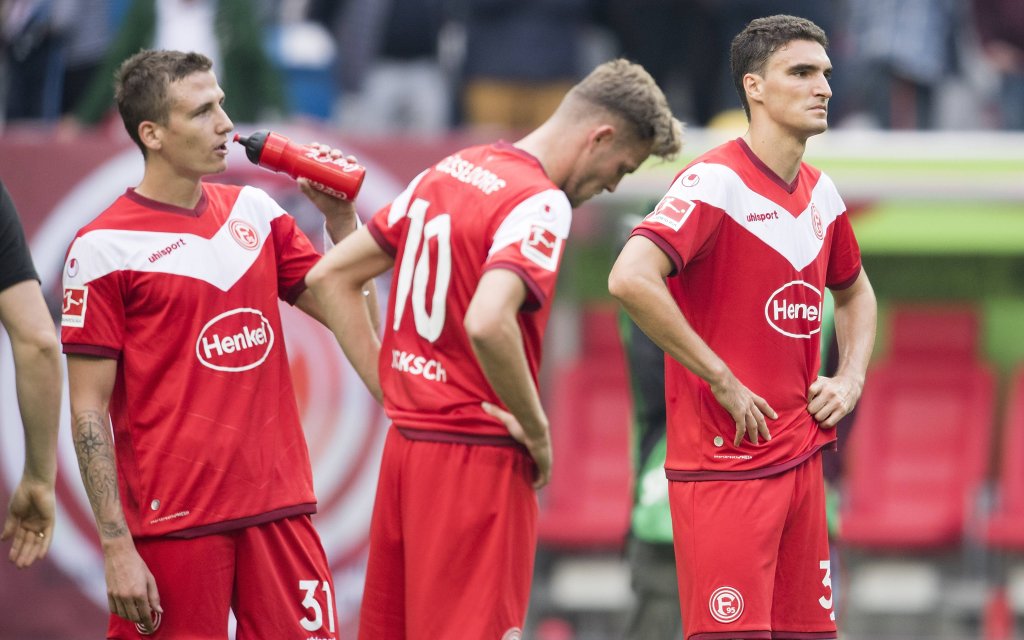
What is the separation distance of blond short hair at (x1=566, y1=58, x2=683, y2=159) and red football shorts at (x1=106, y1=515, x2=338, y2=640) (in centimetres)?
156

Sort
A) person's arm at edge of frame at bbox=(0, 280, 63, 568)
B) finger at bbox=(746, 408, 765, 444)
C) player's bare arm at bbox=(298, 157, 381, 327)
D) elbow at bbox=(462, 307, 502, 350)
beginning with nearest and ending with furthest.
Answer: elbow at bbox=(462, 307, 502, 350)
finger at bbox=(746, 408, 765, 444)
person's arm at edge of frame at bbox=(0, 280, 63, 568)
player's bare arm at bbox=(298, 157, 381, 327)

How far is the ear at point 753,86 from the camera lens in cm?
455

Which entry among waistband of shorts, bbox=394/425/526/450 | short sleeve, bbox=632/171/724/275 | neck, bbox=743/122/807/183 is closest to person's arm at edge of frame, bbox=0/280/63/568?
waistband of shorts, bbox=394/425/526/450

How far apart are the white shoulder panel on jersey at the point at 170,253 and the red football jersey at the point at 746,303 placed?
1229 mm

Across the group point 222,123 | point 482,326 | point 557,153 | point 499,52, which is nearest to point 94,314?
point 222,123

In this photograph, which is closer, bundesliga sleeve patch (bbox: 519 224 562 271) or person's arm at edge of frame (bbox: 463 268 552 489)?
person's arm at edge of frame (bbox: 463 268 552 489)

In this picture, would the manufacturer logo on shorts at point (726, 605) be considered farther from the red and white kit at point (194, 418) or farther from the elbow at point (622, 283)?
the red and white kit at point (194, 418)

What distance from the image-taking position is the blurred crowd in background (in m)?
9.30

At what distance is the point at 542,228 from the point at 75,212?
4.53 metres

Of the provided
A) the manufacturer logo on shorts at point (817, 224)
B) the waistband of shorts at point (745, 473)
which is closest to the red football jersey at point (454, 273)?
the waistband of shorts at point (745, 473)

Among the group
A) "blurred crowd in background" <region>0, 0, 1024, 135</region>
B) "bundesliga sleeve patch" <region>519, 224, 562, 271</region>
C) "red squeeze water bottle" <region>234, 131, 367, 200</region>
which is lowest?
"bundesliga sleeve patch" <region>519, 224, 562, 271</region>

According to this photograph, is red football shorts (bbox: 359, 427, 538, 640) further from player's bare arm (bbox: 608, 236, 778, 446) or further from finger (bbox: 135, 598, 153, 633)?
finger (bbox: 135, 598, 153, 633)

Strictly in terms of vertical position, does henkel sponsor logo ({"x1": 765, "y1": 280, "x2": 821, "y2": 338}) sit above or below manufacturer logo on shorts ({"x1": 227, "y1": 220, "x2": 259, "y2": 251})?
below

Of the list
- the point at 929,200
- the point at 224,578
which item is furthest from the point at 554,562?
the point at 224,578
